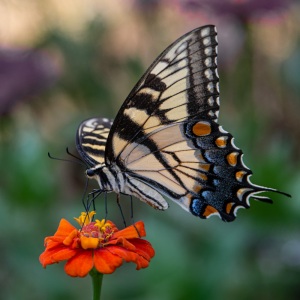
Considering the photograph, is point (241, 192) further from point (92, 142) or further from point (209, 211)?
point (92, 142)

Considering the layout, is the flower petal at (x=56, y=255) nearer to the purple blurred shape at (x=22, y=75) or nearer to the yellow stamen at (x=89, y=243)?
the yellow stamen at (x=89, y=243)

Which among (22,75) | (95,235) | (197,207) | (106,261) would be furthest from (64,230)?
(22,75)

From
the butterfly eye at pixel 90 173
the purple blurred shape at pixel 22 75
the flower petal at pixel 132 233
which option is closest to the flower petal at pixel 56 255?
the flower petal at pixel 132 233

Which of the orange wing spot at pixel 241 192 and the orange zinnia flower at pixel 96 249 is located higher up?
the orange wing spot at pixel 241 192

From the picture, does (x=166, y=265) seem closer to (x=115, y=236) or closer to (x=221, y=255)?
(x=221, y=255)

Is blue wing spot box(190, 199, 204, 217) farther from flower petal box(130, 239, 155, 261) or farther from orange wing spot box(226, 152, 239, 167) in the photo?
flower petal box(130, 239, 155, 261)

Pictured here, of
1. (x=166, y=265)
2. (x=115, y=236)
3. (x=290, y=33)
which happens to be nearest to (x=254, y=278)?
(x=166, y=265)
